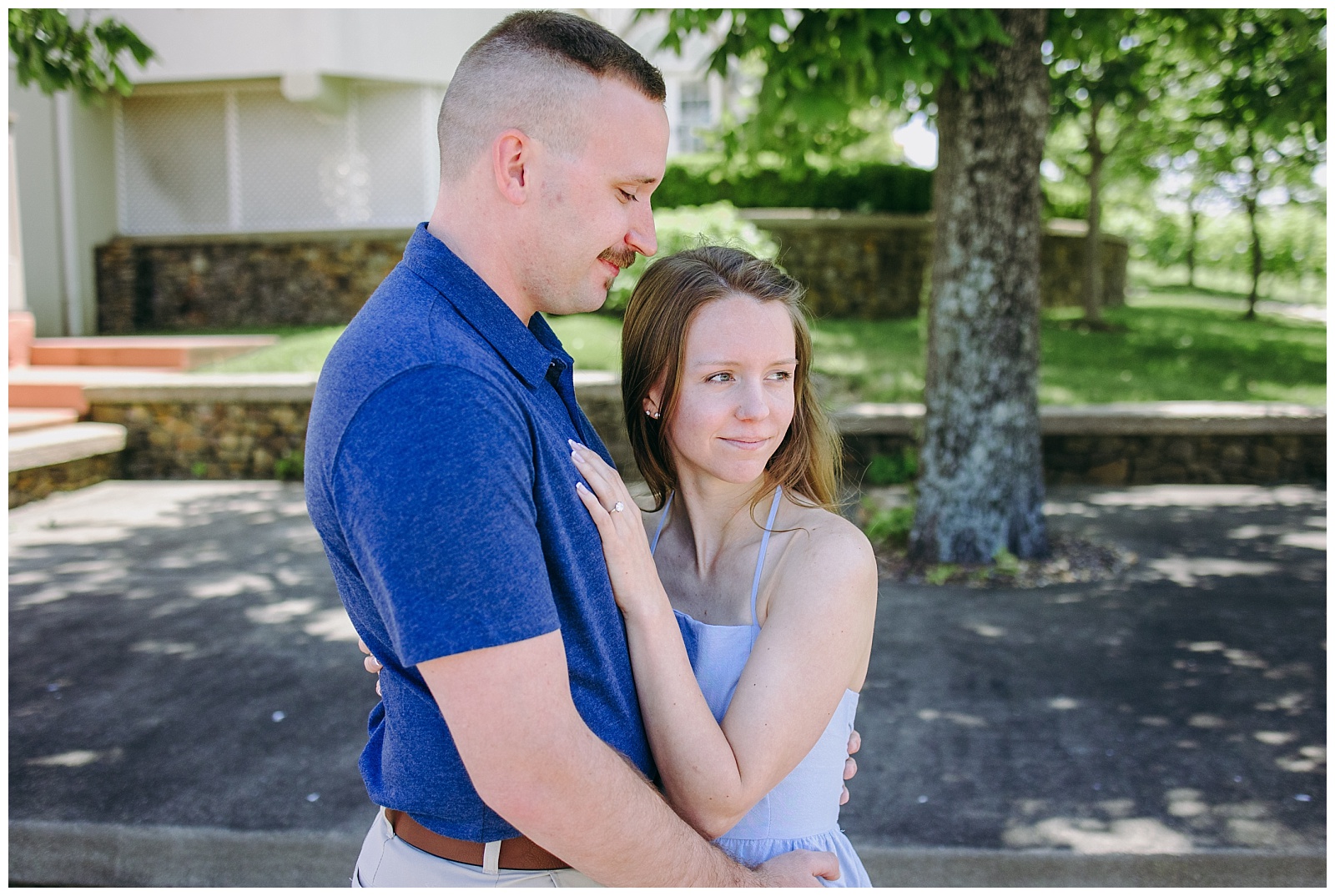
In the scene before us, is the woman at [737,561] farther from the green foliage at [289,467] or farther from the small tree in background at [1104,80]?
the green foliage at [289,467]

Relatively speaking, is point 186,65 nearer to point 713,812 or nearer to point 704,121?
point 704,121

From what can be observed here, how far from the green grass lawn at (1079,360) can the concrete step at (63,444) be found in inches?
57.6

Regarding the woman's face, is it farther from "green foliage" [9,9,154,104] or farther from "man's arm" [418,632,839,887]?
"green foliage" [9,9,154,104]

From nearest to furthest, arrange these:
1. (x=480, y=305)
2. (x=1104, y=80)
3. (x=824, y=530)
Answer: (x=480, y=305)
(x=824, y=530)
(x=1104, y=80)

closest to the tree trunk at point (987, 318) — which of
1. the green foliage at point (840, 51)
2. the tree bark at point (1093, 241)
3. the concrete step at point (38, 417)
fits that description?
the green foliage at point (840, 51)

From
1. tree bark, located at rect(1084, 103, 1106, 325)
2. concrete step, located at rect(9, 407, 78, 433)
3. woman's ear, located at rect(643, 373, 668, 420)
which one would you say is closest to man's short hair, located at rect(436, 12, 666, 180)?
woman's ear, located at rect(643, 373, 668, 420)

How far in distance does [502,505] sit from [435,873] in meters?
0.71

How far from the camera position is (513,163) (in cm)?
145

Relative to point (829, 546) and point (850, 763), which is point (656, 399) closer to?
point (829, 546)

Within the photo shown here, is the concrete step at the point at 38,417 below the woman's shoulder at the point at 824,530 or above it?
below

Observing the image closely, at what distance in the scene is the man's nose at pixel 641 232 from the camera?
1552mm

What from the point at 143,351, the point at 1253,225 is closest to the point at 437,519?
the point at 143,351

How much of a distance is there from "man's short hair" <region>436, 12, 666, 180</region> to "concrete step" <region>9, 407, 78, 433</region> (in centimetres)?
894

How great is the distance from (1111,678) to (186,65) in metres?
14.8
